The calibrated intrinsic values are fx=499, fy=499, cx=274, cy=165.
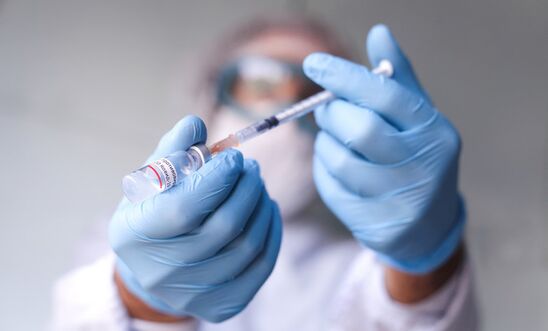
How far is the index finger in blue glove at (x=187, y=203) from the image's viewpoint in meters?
0.61

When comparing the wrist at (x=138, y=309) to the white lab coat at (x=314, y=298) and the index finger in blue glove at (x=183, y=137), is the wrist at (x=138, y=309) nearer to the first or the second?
the white lab coat at (x=314, y=298)

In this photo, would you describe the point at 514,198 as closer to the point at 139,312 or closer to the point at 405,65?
the point at 405,65

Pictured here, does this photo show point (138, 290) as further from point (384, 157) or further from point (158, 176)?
point (384, 157)

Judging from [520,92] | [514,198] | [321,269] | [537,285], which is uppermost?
[520,92]

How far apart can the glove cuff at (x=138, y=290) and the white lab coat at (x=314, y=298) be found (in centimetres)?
4

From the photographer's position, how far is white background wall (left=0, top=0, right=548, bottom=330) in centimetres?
99

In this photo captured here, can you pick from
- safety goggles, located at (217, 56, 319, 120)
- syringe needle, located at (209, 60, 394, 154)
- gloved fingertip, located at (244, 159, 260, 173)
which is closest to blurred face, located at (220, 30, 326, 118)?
safety goggles, located at (217, 56, 319, 120)

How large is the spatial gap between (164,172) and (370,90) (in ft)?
1.17

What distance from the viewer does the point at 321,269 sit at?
1149mm

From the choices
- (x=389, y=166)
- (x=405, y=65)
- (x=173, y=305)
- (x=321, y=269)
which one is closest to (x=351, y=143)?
(x=389, y=166)

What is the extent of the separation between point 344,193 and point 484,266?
2.31 ft

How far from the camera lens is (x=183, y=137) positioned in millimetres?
637

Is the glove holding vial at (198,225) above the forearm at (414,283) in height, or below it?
above

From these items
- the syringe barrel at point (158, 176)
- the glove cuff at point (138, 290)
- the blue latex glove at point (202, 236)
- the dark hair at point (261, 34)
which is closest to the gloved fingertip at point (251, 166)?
the blue latex glove at point (202, 236)
